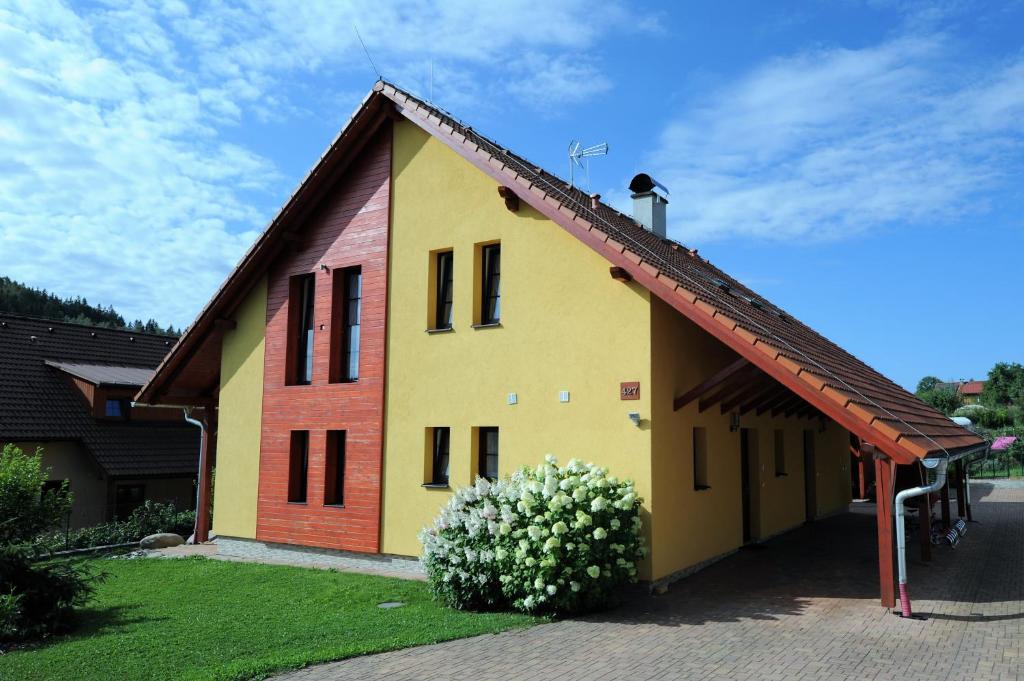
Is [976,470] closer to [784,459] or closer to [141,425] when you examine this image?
[784,459]

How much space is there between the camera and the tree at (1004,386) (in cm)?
6419

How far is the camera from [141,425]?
23.0m

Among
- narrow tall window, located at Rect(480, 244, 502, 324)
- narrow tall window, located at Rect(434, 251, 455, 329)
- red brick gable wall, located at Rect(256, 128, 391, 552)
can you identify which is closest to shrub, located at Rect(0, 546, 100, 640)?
red brick gable wall, located at Rect(256, 128, 391, 552)

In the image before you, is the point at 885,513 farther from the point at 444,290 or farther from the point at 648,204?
the point at 648,204

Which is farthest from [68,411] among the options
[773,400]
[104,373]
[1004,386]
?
[1004,386]

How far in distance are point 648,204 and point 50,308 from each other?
2209 inches

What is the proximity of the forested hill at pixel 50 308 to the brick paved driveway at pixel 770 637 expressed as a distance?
162 ft

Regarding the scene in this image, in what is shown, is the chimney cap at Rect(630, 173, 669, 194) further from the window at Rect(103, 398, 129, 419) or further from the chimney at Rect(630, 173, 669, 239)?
the window at Rect(103, 398, 129, 419)

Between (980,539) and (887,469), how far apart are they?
26.9 feet

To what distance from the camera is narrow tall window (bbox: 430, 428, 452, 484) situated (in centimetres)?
1241

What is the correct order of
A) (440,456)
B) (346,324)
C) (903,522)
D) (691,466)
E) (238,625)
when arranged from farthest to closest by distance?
(346,324) < (440,456) < (691,466) < (238,625) < (903,522)

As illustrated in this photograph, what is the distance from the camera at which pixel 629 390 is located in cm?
1030

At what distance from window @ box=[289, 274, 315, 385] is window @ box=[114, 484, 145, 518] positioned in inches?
395

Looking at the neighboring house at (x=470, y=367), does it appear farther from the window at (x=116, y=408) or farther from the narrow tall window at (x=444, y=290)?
the window at (x=116, y=408)
